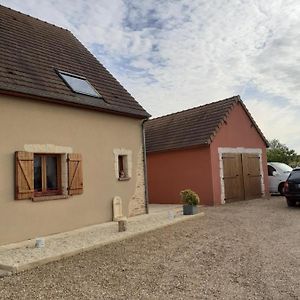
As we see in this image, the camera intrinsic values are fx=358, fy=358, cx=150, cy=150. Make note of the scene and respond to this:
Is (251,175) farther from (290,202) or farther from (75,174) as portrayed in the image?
(75,174)

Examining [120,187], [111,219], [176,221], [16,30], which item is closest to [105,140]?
[120,187]

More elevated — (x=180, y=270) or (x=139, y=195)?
(x=139, y=195)

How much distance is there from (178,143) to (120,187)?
5.17 metres

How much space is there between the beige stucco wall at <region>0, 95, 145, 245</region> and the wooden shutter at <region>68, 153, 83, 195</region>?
203 mm

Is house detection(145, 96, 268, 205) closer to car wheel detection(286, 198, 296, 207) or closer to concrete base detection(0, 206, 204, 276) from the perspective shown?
car wheel detection(286, 198, 296, 207)

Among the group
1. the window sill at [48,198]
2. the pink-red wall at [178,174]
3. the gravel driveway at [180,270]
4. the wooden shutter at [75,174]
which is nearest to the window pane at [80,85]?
the wooden shutter at [75,174]

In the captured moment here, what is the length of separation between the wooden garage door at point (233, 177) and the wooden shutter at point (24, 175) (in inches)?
351

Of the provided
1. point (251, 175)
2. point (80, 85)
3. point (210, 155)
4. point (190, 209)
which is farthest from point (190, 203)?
point (251, 175)

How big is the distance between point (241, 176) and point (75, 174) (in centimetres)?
884

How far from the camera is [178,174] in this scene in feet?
52.3

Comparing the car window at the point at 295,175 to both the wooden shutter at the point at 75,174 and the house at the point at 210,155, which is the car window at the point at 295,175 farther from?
the wooden shutter at the point at 75,174

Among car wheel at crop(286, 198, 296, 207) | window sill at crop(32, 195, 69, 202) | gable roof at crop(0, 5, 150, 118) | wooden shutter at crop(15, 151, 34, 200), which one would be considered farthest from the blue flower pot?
wooden shutter at crop(15, 151, 34, 200)

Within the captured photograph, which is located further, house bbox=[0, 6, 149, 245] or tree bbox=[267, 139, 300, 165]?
tree bbox=[267, 139, 300, 165]

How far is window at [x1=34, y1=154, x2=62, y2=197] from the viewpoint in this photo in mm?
9195
